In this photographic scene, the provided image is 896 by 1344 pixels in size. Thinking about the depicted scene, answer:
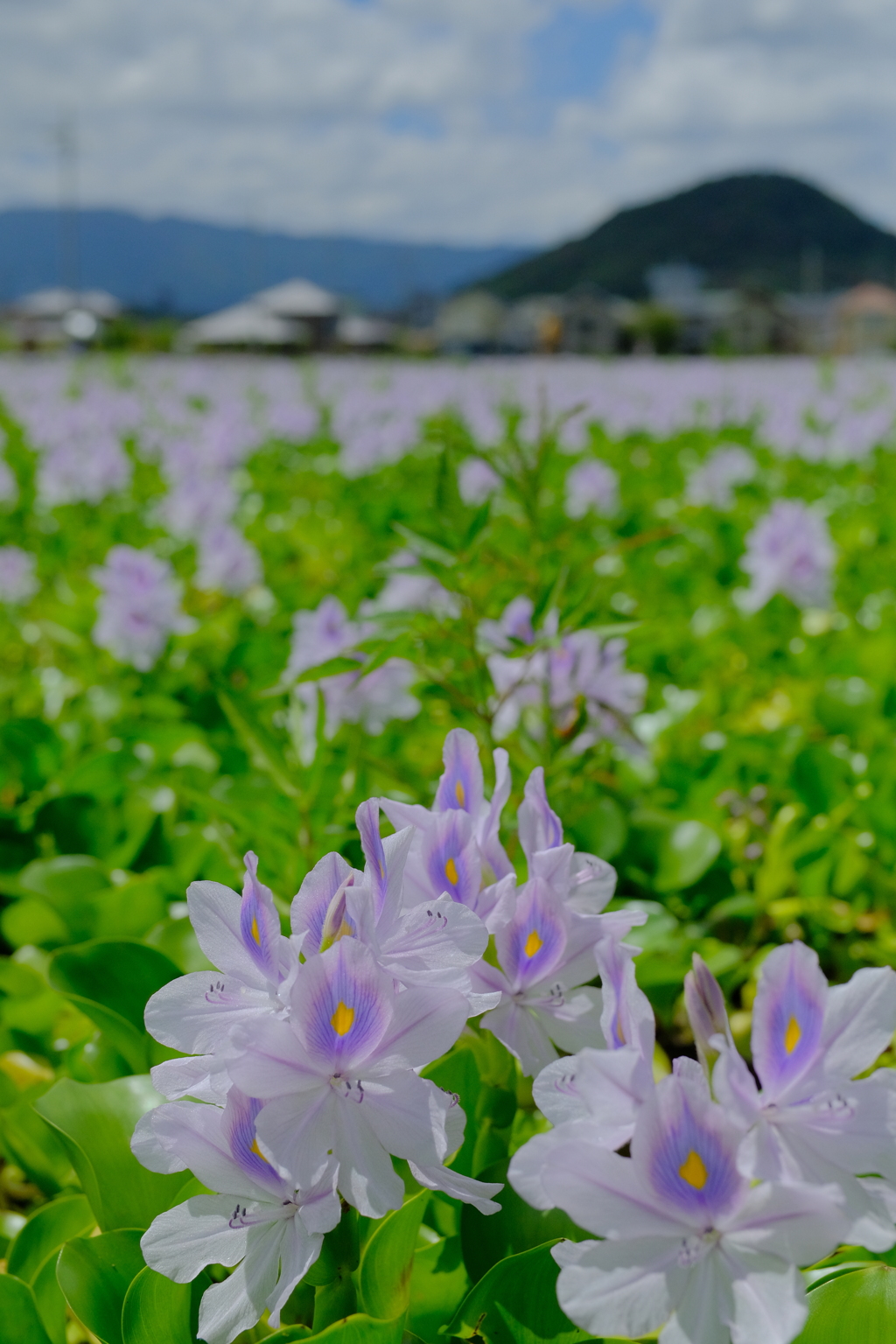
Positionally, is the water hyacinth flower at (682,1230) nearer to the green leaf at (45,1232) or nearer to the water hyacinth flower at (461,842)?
the water hyacinth flower at (461,842)

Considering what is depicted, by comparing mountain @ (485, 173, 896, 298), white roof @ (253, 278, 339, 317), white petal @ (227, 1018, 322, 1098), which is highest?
mountain @ (485, 173, 896, 298)

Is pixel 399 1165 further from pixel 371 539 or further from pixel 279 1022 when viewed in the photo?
pixel 371 539

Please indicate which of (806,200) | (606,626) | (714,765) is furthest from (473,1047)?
(806,200)

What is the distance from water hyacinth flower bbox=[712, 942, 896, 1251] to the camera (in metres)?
0.73

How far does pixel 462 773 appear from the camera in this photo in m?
1.00

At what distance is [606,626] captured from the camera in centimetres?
153

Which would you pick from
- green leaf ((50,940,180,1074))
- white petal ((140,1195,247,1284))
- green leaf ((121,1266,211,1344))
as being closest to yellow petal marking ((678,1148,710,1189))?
white petal ((140,1195,247,1284))

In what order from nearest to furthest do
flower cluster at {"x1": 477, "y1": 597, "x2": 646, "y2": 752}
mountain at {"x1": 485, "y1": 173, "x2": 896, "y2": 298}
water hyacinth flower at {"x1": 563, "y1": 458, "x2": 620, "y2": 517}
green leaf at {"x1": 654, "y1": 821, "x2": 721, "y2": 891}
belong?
flower cluster at {"x1": 477, "y1": 597, "x2": 646, "y2": 752}
green leaf at {"x1": 654, "y1": 821, "x2": 721, "y2": 891}
water hyacinth flower at {"x1": 563, "y1": 458, "x2": 620, "y2": 517}
mountain at {"x1": 485, "y1": 173, "x2": 896, "y2": 298}

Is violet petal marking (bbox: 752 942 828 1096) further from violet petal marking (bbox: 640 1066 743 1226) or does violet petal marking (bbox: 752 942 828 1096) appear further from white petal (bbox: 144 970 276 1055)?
white petal (bbox: 144 970 276 1055)

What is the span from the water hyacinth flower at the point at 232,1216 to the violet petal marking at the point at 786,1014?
0.92 feet

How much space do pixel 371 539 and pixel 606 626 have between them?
14.9 ft

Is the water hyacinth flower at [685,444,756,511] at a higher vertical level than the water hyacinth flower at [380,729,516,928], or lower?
lower

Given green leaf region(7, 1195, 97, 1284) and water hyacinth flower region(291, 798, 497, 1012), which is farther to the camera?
green leaf region(7, 1195, 97, 1284)

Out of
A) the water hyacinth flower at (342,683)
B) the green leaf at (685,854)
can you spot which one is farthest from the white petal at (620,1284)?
the water hyacinth flower at (342,683)
